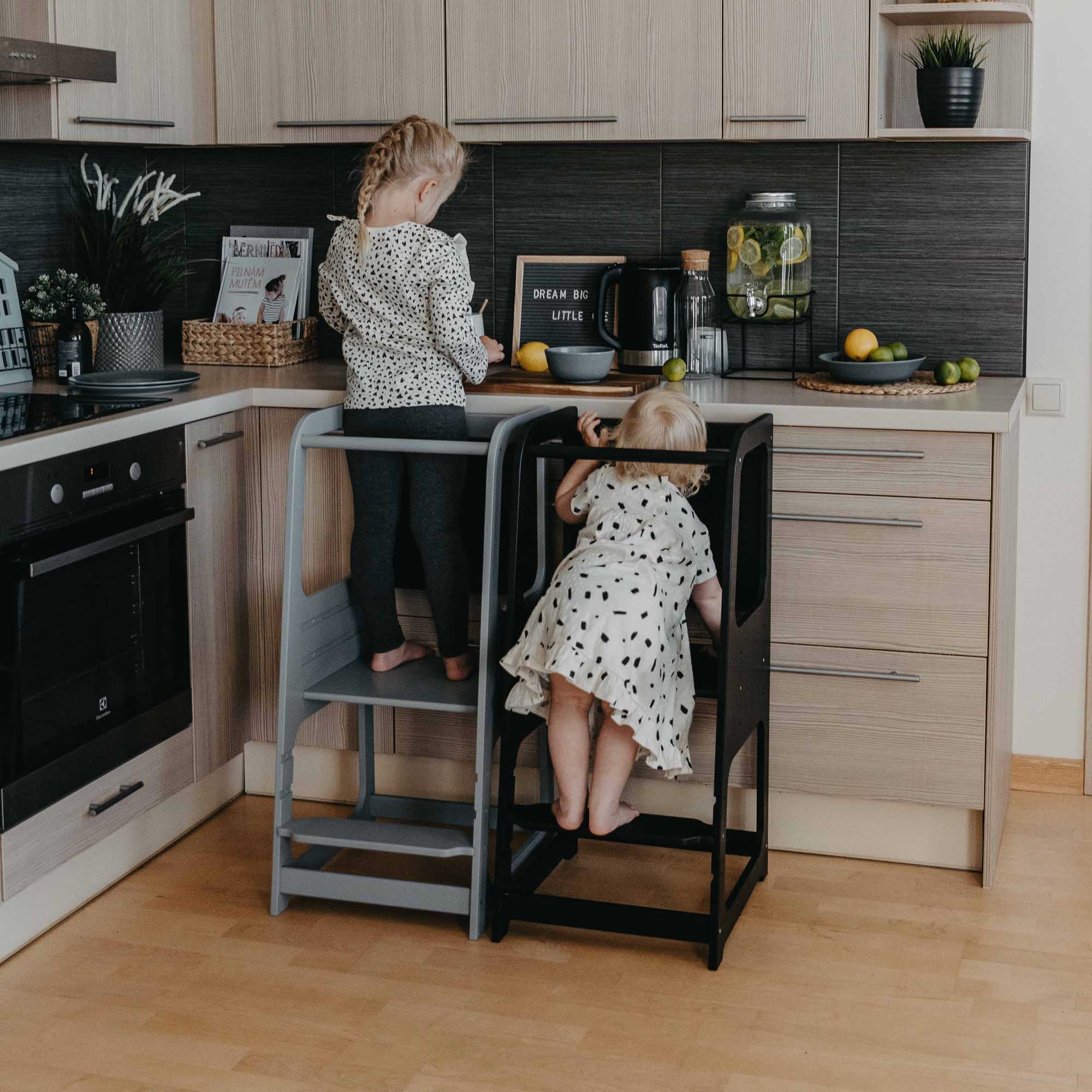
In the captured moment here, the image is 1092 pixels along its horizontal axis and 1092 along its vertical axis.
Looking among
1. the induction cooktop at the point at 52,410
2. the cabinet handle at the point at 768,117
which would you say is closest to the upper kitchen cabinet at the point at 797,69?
the cabinet handle at the point at 768,117

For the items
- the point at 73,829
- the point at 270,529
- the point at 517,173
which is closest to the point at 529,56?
the point at 517,173

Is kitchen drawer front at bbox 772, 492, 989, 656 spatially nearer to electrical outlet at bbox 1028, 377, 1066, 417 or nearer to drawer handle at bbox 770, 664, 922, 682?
drawer handle at bbox 770, 664, 922, 682

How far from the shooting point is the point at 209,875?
283cm

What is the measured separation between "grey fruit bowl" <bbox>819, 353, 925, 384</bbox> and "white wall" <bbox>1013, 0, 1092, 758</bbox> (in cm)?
40

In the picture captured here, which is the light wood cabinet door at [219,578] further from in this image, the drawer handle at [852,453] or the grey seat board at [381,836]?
the drawer handle at [852,453]

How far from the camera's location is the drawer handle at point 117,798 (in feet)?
8.58

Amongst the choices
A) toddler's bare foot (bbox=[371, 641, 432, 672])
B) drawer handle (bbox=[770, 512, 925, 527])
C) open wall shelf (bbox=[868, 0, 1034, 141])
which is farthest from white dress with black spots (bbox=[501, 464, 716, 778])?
open wall shelf (bbox=[868, 0, 1034, 141])

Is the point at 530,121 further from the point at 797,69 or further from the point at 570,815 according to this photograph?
the point at 570,815

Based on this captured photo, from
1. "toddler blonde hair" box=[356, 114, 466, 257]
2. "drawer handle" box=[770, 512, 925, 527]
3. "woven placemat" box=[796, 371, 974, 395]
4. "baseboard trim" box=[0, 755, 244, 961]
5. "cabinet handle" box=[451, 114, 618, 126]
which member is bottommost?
"baseboard trim" box=[0, 755, 244, 961]

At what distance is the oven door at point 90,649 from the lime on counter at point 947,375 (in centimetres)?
147

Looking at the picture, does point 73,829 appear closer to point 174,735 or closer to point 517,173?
point 174,735

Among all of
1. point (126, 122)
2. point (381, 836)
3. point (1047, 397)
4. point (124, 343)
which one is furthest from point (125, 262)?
point (1047, 397)

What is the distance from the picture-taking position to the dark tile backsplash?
3.09 metres

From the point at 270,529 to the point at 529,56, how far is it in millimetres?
1108
